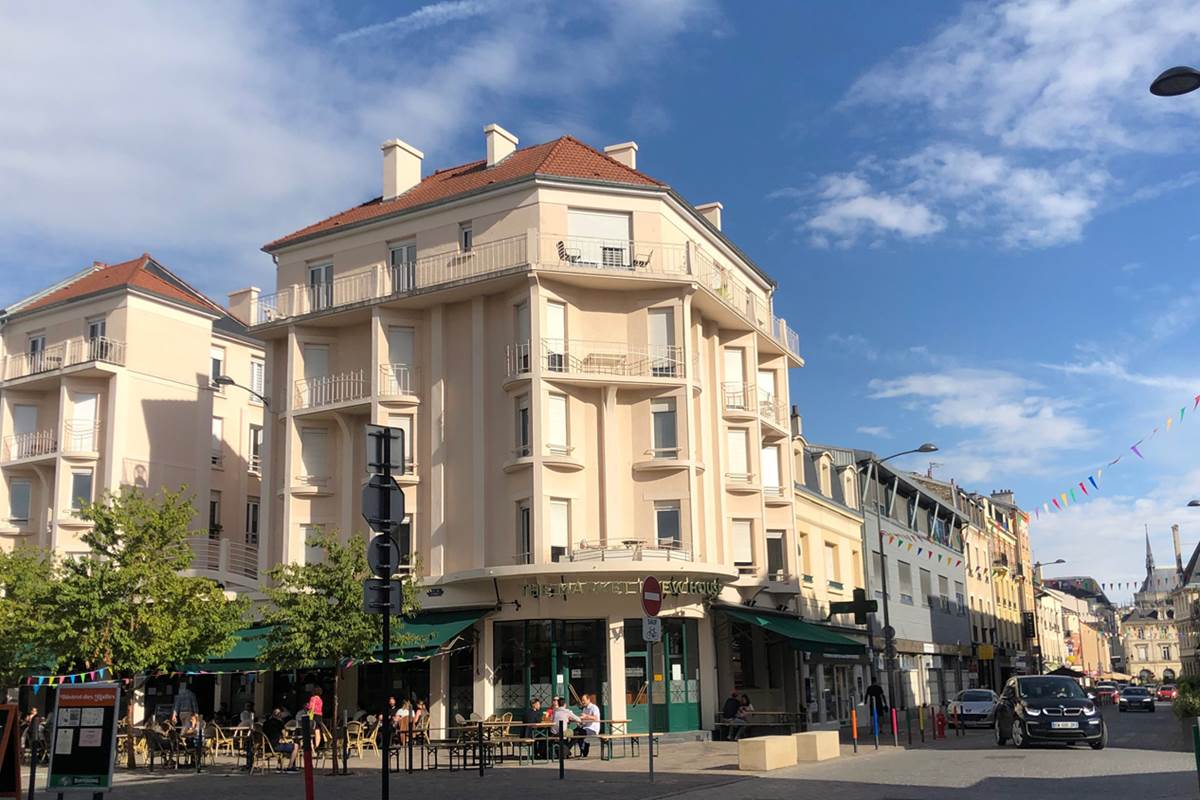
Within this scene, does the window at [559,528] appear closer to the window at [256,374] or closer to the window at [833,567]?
the window at [833,567]

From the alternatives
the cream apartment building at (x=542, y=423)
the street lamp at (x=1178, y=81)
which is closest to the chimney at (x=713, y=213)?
the cream apartment building at (x=542, y=423)

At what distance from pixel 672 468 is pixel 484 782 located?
12799 mm

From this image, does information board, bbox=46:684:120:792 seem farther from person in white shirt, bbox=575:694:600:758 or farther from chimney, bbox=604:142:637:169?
chimney, bbox=604:142:637:169

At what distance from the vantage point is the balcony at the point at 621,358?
2953 centimetres

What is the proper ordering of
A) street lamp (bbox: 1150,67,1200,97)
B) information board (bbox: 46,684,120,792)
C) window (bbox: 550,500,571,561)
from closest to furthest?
street lamp (bbox: 1150,67,1200,97) < information board (bbox: 46,684,120,792) < window (bbox: 550,500,571,561)

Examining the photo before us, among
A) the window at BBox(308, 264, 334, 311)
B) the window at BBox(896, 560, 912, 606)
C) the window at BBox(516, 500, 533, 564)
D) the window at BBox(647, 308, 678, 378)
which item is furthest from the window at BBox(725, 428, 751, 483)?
the window at BBox(896, 560, 912, 606)

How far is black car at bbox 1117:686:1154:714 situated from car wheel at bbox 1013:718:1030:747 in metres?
35.2

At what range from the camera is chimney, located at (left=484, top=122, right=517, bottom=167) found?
33312 millimetres

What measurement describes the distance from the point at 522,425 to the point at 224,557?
13.4m

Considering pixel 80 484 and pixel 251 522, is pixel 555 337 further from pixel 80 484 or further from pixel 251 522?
pixel 80 484

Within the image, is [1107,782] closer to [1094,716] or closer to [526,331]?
[1094,716]

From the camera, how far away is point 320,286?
32.8 metres

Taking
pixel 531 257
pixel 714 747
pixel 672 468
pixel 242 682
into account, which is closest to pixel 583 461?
pixel 672 468

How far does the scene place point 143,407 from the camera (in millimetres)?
37531
